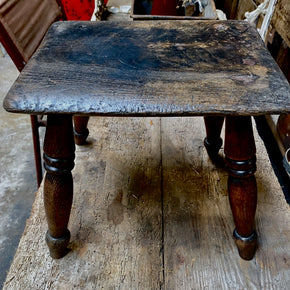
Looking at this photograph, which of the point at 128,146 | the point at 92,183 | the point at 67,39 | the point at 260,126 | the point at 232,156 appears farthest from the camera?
the point at 260,126

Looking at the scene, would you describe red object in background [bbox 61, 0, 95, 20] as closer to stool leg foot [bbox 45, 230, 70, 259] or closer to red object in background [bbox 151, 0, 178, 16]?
red object in background [bbox 151, 0, 178, 16]

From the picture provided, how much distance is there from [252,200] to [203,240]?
8.8 inches

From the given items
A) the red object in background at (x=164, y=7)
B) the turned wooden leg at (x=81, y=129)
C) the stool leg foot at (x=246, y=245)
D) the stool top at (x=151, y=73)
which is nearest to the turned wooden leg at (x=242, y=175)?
the stool leg foot at (x=246, y=245)

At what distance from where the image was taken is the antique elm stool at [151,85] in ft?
2.33

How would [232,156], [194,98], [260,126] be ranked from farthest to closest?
[260,126] → [232,156] → [194,98]

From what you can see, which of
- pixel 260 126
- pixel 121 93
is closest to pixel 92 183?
pixel 121 93

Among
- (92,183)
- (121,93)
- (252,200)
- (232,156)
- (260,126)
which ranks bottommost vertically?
(260,126)

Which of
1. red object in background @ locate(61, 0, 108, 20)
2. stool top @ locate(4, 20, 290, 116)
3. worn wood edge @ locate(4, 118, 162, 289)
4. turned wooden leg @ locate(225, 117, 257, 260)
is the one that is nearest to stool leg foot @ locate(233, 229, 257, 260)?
turned wooden leg @ locate(225, 117, 257, 260)

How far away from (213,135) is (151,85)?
0.57 m

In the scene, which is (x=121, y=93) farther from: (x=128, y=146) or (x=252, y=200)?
(x=128, y=146)

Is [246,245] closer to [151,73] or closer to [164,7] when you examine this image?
[151,73]

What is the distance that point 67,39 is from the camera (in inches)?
37.6

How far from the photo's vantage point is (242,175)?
0.85m

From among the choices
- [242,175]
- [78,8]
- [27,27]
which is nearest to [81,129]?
[27,27]
